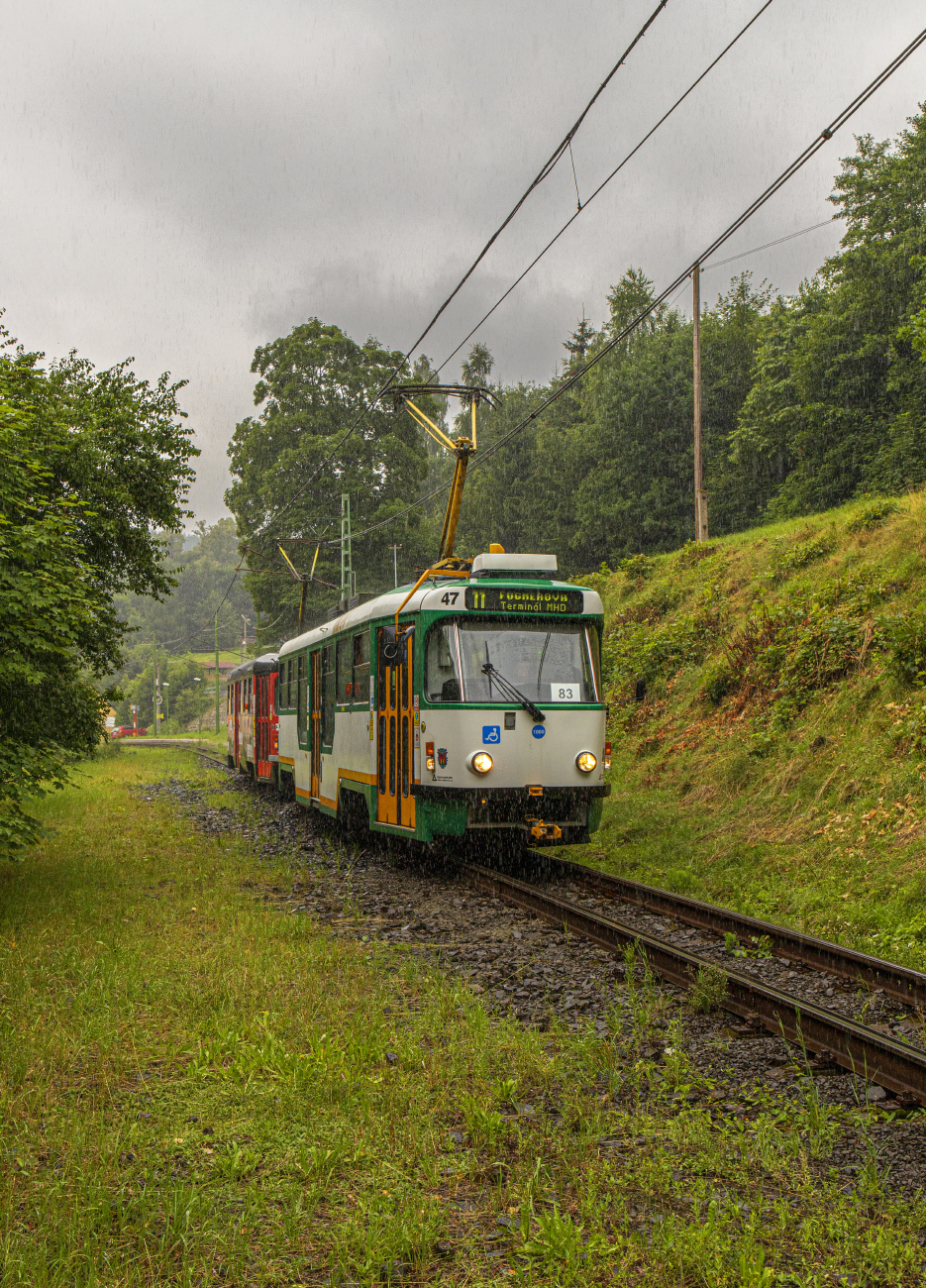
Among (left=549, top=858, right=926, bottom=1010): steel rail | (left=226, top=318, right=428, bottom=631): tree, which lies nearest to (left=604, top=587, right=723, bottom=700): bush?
(left=549, top=858, right=926, bottom=1010): steel rail

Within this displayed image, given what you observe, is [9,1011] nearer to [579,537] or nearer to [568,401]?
[579,537]

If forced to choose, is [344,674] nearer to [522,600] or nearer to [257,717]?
[522,600]

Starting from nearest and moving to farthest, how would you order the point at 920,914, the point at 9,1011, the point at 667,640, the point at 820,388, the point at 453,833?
the point at 9,1011
the point at 920,914
the point at 453,833
the point at 667,640
the point at 820,388

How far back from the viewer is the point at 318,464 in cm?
4947

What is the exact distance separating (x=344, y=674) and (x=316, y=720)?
2.21m

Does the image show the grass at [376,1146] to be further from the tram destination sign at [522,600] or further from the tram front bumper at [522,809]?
the tram destination sign at [522,600]

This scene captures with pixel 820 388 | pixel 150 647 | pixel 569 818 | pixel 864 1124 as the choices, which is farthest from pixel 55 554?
pixel 150 647

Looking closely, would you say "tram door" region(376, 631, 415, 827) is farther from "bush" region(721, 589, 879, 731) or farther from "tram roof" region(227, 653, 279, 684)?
"tram roof" region(227, 653, 279, 684)

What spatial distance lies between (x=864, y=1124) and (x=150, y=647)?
117125 mm

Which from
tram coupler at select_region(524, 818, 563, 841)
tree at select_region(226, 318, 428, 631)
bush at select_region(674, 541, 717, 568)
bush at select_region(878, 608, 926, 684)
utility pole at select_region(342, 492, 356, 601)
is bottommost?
tram coupler at select_region(524, 818, 563, 841)

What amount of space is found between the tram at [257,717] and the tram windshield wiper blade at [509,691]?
36.3 ft

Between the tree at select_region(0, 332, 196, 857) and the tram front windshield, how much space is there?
3.46 metres

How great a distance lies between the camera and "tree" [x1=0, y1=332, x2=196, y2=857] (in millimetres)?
8539

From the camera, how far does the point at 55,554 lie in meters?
9.25
